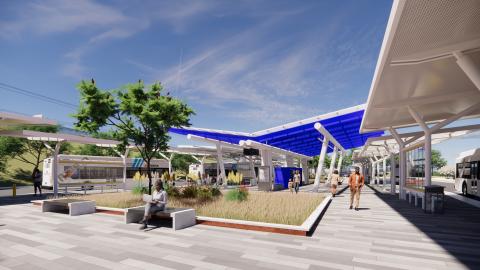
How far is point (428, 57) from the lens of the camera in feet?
22.7

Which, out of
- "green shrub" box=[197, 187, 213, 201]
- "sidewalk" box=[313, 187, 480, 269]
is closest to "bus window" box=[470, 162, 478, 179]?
"sidewalk" box=[313, 187, 480, 269]

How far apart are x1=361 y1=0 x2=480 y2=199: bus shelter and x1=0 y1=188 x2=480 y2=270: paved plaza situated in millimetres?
4019

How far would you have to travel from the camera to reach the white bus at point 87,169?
990 inches

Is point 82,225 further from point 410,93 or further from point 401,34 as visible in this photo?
point 410,93

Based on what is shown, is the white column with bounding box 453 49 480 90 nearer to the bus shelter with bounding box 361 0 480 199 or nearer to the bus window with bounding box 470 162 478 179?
the bus shelter with bounding box 361 0 480 199

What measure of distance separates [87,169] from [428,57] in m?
28.1

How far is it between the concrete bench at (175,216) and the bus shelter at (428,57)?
661 cm

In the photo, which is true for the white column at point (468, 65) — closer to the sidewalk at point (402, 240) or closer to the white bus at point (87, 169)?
the sidewalk at point (402, 240)

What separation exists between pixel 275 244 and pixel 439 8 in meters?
5.57

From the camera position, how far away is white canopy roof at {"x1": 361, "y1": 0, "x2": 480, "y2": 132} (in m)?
4.98

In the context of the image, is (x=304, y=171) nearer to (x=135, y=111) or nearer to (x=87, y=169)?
(x=87, y=169)

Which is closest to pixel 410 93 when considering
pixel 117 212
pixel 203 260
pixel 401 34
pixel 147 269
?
pixel 401 34

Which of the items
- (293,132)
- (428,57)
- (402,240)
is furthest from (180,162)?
(428,57)

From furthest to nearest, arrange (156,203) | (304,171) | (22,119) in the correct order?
1. (304,171)
2. (22,119)
3. (156,203)
